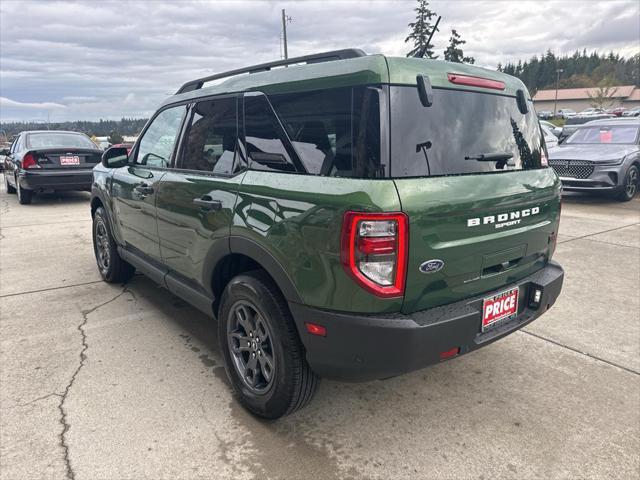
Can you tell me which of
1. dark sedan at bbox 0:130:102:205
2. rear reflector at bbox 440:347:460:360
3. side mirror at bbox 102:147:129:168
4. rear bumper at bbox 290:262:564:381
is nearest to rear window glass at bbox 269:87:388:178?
rear bumper at bbox 290:262:564:381

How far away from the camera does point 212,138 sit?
9.87ft

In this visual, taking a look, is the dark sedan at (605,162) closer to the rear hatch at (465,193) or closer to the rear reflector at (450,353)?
the rear hatch at (465,193)

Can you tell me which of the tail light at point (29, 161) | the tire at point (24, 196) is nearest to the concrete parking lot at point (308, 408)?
the tail light at point (29, 161)

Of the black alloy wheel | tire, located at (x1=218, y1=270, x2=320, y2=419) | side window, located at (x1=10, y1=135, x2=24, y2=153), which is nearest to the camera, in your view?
tire, located at (x1=218, y1=270, x2=320, y2=419)

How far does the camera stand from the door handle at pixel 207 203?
8.91 feet

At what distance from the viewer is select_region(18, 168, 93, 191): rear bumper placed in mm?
9828

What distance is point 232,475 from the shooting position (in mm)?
2186

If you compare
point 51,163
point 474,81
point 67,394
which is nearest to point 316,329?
point 474,81

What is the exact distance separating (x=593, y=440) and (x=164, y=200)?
2971mm

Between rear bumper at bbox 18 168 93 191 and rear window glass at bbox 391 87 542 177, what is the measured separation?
9297 mm

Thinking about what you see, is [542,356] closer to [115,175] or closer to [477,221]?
[477,221]

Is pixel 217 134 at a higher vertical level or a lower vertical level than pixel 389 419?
higher

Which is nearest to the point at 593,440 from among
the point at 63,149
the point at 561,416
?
the point at 561,416

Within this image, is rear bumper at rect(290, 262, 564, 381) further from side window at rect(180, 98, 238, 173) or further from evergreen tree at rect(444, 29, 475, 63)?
evergreen tree at rect(444, 29, 475, 63)
